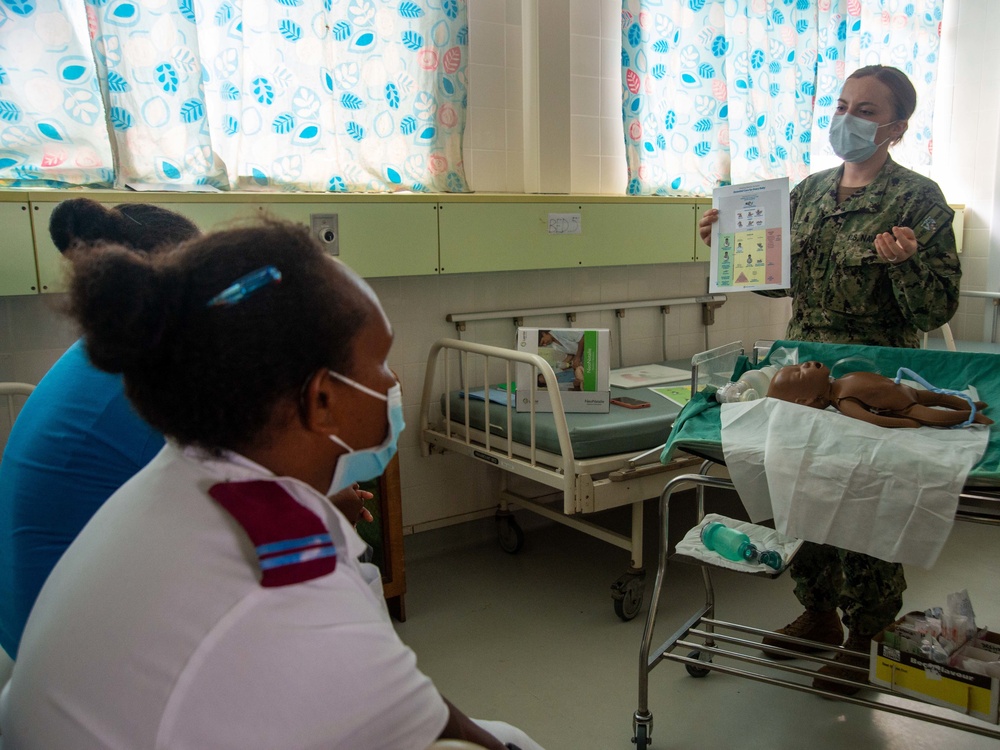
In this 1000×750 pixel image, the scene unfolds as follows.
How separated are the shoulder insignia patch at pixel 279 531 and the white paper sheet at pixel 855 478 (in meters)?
1.25

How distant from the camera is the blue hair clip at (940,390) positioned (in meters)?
1.81

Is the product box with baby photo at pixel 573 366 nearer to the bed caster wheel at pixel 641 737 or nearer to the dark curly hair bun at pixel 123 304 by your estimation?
the bed caster wheel at pixel 641 737

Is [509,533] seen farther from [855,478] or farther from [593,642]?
[855,478]

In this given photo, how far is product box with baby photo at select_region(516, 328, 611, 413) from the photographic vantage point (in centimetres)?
311

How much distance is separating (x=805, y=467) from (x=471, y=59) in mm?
2392

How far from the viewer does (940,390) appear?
1963mm

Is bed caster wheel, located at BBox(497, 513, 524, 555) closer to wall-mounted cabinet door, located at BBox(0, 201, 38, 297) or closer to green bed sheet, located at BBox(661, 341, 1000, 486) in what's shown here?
green bed sheet, located at BBox(661, 341, 1000, 486)

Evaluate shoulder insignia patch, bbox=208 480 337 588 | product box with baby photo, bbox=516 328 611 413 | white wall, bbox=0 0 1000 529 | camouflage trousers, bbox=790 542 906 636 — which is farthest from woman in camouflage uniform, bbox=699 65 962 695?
shoulder insignia patch, bbox=208 480 337 588

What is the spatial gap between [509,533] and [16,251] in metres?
2.23

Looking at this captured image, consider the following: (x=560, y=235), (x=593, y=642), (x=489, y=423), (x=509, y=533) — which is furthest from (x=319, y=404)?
(x=509, y=533)

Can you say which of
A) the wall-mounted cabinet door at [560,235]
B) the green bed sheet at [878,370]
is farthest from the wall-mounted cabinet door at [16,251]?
the green bed sheet at [878,370]

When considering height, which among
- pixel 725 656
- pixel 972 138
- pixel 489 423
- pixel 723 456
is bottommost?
pixel 725 656

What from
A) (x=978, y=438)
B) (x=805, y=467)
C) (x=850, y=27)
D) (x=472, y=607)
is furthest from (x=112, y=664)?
(x=850, y=27)

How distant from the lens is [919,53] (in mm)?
5031
